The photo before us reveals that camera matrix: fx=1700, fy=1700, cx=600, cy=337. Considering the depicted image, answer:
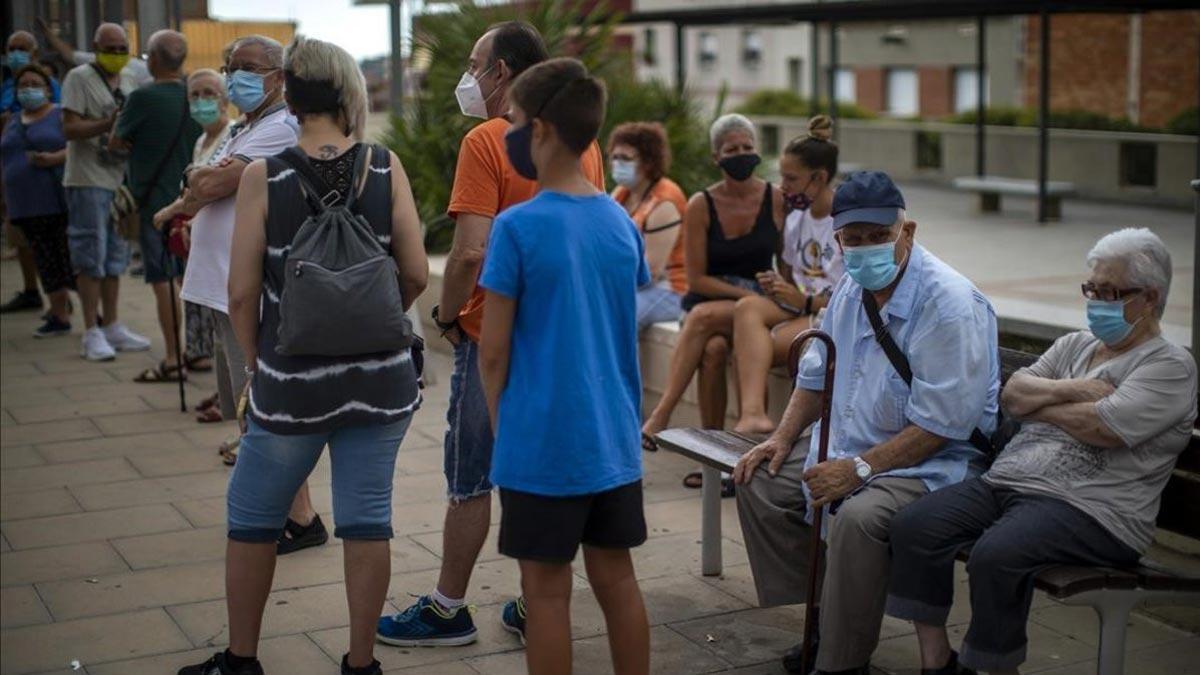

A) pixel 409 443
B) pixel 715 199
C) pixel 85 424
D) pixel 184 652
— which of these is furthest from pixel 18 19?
pixel 184 652

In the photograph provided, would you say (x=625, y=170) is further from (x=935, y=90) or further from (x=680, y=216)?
(x=935, y=90)

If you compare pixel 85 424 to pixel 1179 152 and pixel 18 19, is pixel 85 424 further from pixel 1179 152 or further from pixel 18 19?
pixel 1179 152

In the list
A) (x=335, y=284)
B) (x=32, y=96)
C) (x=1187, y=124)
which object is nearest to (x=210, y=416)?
(x=32, y=96)

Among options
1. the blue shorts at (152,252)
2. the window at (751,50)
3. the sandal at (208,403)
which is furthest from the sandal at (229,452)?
the window at (751,50)

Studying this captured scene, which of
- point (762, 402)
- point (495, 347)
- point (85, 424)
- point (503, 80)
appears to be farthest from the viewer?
point (85, 424)

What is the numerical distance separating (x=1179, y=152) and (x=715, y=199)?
14373 mm

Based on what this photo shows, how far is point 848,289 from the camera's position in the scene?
4.95 meters

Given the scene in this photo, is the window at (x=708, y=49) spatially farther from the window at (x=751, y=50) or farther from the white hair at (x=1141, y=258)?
the white hair at (x=1141, y=258)

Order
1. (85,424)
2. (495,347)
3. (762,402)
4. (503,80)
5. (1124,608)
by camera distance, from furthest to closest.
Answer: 1. (85,424)
2. (762,402)
3. (503,80)
4. (1124,608)
5. (495,347)

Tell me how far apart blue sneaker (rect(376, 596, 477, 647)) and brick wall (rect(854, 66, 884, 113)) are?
119 feet

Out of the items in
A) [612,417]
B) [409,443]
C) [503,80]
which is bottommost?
[409,443]

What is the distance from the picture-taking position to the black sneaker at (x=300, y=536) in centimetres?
618

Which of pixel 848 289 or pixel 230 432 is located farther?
pixel 230 432

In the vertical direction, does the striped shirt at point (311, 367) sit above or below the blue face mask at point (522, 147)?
below
